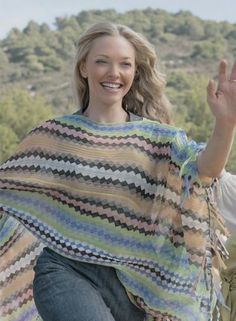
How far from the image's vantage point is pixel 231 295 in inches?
167

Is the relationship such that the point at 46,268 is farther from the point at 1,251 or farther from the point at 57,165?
the point at 1,251

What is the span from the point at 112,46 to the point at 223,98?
2.62 feet

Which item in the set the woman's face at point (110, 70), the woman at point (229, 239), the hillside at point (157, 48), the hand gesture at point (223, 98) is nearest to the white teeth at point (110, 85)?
the woman's face at point (110, 70)

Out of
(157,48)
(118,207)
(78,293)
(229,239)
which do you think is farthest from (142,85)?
(157,48)

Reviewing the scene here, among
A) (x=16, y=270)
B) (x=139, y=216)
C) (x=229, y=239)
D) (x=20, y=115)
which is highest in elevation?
(x=139, y=216)

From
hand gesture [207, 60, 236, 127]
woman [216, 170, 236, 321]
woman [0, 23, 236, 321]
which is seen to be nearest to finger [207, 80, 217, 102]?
hand gesture [207, 60, 236, 127]

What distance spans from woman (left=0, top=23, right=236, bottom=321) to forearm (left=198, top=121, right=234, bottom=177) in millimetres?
42

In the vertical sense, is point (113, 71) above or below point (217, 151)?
above

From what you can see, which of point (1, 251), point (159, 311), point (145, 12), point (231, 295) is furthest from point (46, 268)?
point (145, 12)

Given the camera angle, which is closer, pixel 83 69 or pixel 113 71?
pixel 113 71

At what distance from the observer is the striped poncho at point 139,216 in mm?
3607

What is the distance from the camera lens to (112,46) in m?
3.81

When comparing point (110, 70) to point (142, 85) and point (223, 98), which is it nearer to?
point (142, 85)

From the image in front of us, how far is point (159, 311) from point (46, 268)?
524 mm
